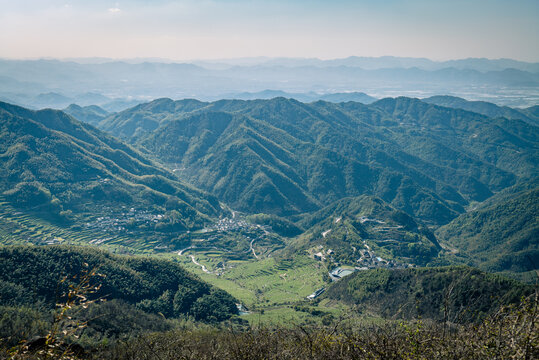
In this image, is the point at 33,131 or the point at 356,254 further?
the point at 33,131

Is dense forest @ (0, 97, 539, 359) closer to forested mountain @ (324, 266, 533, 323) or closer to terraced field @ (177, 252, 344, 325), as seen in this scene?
forested mountain @ (324, 266, 533, 323)

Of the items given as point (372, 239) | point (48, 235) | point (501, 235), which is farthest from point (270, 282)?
point (501, 235)

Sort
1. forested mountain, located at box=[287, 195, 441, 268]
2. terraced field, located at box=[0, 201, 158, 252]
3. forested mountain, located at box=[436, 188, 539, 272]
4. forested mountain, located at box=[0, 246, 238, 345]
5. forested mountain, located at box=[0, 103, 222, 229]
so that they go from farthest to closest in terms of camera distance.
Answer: forested mountain, located at box=[0, 103, 222, 229] < forested mountain, located at box=[436, 188, 539, 272] < forested mountain, located at box=[287, 195, 441, 268] < terraced field, located at box=[0, 201, 158, 252] < forested mountain, located at box=[0, 246, 238, 345]

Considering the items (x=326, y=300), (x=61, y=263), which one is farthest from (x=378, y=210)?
(x=61, y=263)

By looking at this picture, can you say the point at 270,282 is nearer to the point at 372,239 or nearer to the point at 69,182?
the point at 372,239

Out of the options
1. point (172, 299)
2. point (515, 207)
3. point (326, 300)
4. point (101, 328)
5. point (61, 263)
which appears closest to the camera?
point (101, 328)

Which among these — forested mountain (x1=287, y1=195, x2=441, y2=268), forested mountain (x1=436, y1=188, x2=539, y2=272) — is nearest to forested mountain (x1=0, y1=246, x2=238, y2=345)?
forested mountain (x1=287, y1=195, x2=441, y2=268)

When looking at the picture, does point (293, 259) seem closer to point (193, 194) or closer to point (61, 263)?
point (61, 263)
